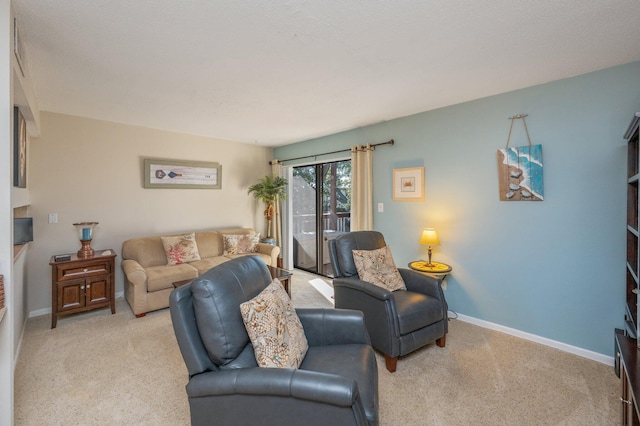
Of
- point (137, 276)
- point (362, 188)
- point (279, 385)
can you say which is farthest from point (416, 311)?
point (137, 276)

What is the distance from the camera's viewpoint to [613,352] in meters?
2.42

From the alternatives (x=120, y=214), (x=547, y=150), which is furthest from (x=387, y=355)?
(x=120, y=214)

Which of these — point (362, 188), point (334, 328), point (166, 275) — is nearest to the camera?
point (334, 328)

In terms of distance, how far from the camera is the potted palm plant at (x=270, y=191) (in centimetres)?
525

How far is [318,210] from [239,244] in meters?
1.48

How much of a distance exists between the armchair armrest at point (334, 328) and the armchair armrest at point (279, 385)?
0.57 m

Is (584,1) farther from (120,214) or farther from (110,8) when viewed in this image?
(120,214)

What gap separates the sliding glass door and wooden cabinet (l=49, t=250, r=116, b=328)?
3.02 metres

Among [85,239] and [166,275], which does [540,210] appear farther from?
[85,239]

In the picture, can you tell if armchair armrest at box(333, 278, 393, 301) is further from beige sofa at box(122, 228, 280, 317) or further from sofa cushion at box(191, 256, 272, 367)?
beige sofa at box(122, 228, 280, 317)

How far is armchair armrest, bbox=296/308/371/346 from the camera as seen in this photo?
5.86ft

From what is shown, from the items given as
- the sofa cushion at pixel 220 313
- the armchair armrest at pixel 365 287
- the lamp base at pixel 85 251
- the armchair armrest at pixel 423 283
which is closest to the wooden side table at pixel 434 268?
the armchair armrest at pixel 423 283

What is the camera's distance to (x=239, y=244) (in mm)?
4680

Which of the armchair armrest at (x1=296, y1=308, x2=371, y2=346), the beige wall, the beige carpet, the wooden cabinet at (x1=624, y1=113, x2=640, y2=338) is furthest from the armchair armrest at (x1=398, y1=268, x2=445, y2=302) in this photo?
the beige wall
